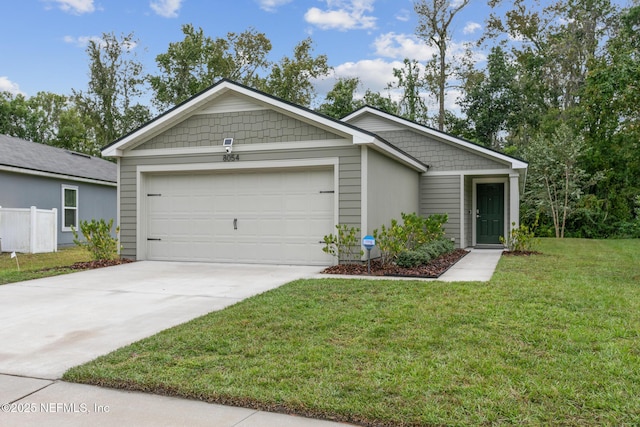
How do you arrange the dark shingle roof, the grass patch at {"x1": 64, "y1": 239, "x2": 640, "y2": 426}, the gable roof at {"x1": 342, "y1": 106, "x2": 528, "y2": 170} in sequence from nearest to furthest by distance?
the grass patch at {"x1": 64, "y1": 239, "x2": 640, "y2": 426} < the gable roof at {"x1": 342, "y1": 106, "x2": 528, "y2": 170} < the dark shingle roof

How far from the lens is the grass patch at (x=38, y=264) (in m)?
8.67

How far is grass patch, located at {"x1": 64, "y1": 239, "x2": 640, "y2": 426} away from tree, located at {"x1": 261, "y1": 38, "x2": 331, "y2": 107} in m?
24.1

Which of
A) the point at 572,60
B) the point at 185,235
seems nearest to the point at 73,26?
the point at 185,235

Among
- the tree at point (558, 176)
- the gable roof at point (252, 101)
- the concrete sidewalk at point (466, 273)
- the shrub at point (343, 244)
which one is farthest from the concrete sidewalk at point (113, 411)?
the tree at point (558, 176)

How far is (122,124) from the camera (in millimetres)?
30203

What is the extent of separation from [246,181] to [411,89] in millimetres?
20361

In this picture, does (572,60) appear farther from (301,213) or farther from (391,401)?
(391,401)

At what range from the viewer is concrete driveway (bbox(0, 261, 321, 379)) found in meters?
4.18

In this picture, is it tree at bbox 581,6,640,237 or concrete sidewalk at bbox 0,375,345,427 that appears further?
tree at bbox 581,6,640,237

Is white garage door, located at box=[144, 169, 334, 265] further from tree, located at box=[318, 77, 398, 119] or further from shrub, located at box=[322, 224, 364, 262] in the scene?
tree, located at box=[318, 77, 398, 119]

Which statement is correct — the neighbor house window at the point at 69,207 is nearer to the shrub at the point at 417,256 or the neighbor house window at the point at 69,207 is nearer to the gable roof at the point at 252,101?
the gable roof at the point at 252,101

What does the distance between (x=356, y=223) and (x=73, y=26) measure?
69.7 ft

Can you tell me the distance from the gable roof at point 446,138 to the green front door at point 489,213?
2136 mm

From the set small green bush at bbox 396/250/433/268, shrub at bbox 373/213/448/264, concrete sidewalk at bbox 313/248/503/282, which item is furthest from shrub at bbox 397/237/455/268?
concrete sidewalk at bbox 313/248/503/282
